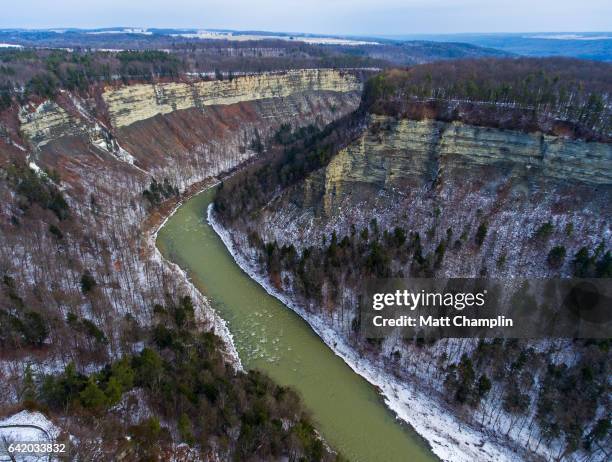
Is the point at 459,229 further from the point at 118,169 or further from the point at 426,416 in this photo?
the point at 118,169

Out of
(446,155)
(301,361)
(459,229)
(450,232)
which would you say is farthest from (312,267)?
(446,155)

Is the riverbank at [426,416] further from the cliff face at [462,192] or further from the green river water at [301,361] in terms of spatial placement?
the cliff face at [462,192]

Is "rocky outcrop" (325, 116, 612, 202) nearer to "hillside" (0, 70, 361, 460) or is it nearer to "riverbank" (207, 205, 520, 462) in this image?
"riverbank" (207, 205, 520, 462)

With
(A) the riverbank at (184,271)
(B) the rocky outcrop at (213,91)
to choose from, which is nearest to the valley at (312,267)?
(A) the riverbank at (184,271)

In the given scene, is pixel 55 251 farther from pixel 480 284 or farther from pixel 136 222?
pixel 480 284

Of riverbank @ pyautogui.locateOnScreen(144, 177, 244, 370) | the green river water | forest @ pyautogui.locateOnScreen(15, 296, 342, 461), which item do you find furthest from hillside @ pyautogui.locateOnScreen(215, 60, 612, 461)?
forest @ pyautogui.locateOnScreen(15, 296, 342, 461)

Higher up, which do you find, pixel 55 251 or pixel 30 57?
pixel 30 57

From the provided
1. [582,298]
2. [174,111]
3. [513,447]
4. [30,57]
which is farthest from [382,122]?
[30,57]
